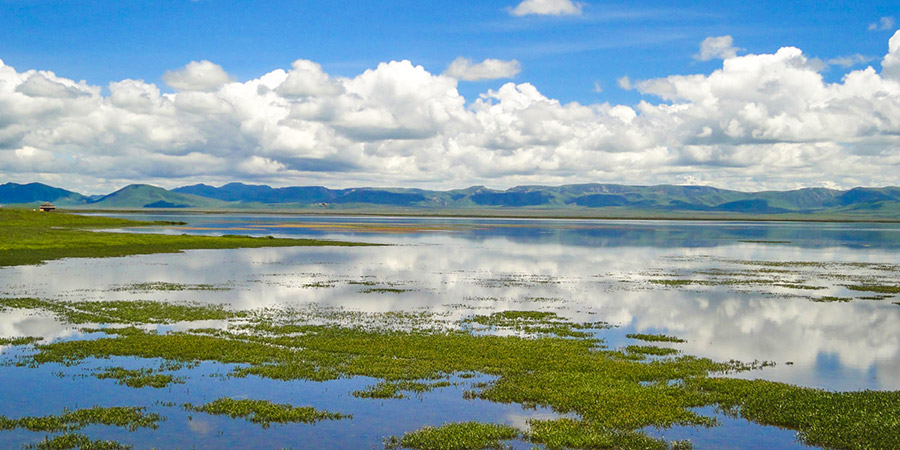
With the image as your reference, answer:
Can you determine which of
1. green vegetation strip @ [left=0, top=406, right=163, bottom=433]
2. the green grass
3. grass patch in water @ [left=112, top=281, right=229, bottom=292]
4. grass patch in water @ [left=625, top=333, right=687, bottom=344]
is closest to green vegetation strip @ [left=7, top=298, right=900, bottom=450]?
the green grass

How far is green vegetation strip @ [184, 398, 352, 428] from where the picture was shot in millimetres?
21109

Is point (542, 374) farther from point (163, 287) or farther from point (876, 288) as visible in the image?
point (876, 288)

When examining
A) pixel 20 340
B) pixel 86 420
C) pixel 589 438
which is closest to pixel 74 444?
pixel 86 420

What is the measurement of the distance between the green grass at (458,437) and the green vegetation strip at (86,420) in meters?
7.88

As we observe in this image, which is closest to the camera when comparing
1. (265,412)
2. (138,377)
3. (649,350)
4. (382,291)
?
(265,412)

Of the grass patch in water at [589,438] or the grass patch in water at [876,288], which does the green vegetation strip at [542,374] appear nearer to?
the grass patch in water at [589,438]

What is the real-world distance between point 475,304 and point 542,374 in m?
20.8

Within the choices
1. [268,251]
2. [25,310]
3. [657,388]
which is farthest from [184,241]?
[657,388]

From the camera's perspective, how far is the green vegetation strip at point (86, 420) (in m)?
19.8

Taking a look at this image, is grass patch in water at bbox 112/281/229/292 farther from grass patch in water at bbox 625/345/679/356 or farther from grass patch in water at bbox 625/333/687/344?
grass patch in water at bbox 625/345/679/356

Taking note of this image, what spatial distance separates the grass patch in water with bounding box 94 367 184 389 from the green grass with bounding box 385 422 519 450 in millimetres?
10545

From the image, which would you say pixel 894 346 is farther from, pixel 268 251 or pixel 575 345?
pixel 268 251

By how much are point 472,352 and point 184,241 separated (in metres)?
88.4

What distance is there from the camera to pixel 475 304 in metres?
47.4
